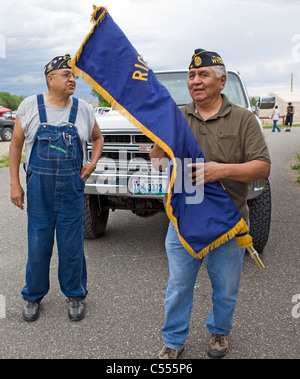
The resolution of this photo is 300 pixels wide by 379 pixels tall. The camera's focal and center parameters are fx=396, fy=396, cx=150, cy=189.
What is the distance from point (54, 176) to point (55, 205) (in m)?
0.23

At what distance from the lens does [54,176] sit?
2992 millimetres

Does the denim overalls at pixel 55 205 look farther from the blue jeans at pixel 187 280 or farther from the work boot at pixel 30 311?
the blue jeans at pixel 187 280

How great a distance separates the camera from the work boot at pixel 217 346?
263cm

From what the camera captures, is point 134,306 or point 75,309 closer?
point 75,309

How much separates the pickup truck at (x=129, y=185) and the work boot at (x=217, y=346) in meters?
1.63

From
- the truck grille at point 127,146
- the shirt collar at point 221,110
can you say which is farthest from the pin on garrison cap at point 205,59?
the truck grille at point 127,146

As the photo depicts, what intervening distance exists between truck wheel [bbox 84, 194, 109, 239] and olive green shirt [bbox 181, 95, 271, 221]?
248 centimetres

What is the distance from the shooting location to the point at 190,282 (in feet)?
8.06

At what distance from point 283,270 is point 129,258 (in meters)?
1.62

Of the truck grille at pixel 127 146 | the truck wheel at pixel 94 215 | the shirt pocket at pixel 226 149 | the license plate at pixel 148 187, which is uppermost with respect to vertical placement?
the shirt pocket at pixel 226 149

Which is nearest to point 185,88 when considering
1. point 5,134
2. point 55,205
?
point 55,205

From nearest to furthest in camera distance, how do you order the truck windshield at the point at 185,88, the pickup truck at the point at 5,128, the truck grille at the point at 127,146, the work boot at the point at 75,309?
1. the work boot at the point at 75,309
2. the truck grille at the point at 127,146
3. the truck windshield at the point at 185,88
4. the pickup truck at the point at 5,128

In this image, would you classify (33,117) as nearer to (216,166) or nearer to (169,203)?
(169,203)

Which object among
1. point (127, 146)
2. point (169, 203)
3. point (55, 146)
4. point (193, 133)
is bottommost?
point (169, 203)
